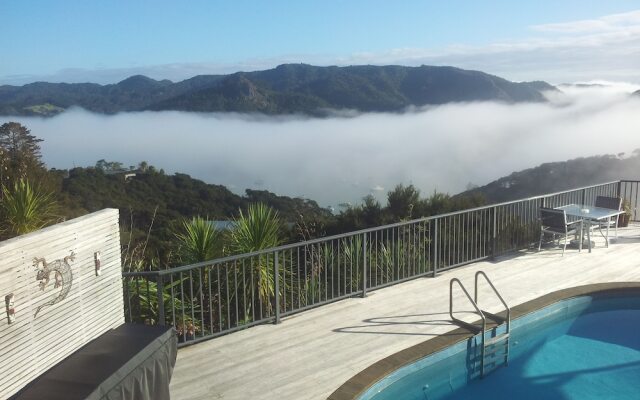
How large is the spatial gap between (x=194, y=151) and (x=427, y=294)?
93984 millimetres

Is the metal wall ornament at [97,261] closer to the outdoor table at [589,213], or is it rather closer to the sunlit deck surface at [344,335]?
the sunlit deck surface at [344,335]

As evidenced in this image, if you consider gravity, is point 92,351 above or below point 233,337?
above

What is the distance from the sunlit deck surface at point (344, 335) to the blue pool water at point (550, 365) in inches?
12.2

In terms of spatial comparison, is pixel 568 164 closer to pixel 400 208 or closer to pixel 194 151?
pixel 400 208

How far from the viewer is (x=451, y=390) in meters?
5.67

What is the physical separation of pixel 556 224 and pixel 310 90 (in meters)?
83.7

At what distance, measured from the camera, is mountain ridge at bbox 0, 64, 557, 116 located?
79500mm

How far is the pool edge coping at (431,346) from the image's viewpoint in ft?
16.1

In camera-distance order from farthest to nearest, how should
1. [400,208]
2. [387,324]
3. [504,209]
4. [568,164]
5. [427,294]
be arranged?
[568,164], [400,208], [504,209], [427,294], [387,324]

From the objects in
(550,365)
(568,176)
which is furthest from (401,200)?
(568,176)

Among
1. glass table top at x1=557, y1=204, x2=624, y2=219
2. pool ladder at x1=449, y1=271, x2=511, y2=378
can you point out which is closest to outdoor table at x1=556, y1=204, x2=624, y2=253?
glass table top at x1=557, y1=204, x2=624, y2=219

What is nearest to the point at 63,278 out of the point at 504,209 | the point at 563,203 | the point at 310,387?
the point at 310,387

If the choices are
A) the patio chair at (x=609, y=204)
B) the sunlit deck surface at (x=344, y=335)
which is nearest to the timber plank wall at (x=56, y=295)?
the sunlit deck surface at (x=344, y=335)

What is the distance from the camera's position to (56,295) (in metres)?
3.82
